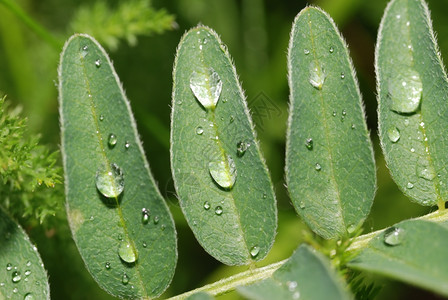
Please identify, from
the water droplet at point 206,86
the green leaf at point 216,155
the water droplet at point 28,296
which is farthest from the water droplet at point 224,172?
the water droplet at point 28,296

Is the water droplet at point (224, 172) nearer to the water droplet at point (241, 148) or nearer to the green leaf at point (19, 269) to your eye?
the water droplet at point (241, 148)

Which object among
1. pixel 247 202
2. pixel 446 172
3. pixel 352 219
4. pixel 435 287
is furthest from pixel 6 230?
pixel 446 172

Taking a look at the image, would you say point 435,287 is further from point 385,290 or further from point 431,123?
point 385,290

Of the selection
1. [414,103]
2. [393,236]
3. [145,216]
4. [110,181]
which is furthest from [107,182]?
[414,103]

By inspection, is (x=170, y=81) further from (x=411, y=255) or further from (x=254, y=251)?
(x=411, y=255)

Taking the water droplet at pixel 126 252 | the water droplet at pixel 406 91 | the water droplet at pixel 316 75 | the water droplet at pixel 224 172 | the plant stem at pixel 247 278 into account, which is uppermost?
the water droplet at pixel 316 75

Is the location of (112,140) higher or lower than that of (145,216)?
higher

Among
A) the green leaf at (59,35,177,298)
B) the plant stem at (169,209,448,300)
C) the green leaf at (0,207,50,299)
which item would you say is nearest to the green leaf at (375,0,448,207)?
the plant stem at (169,209,448,300)
